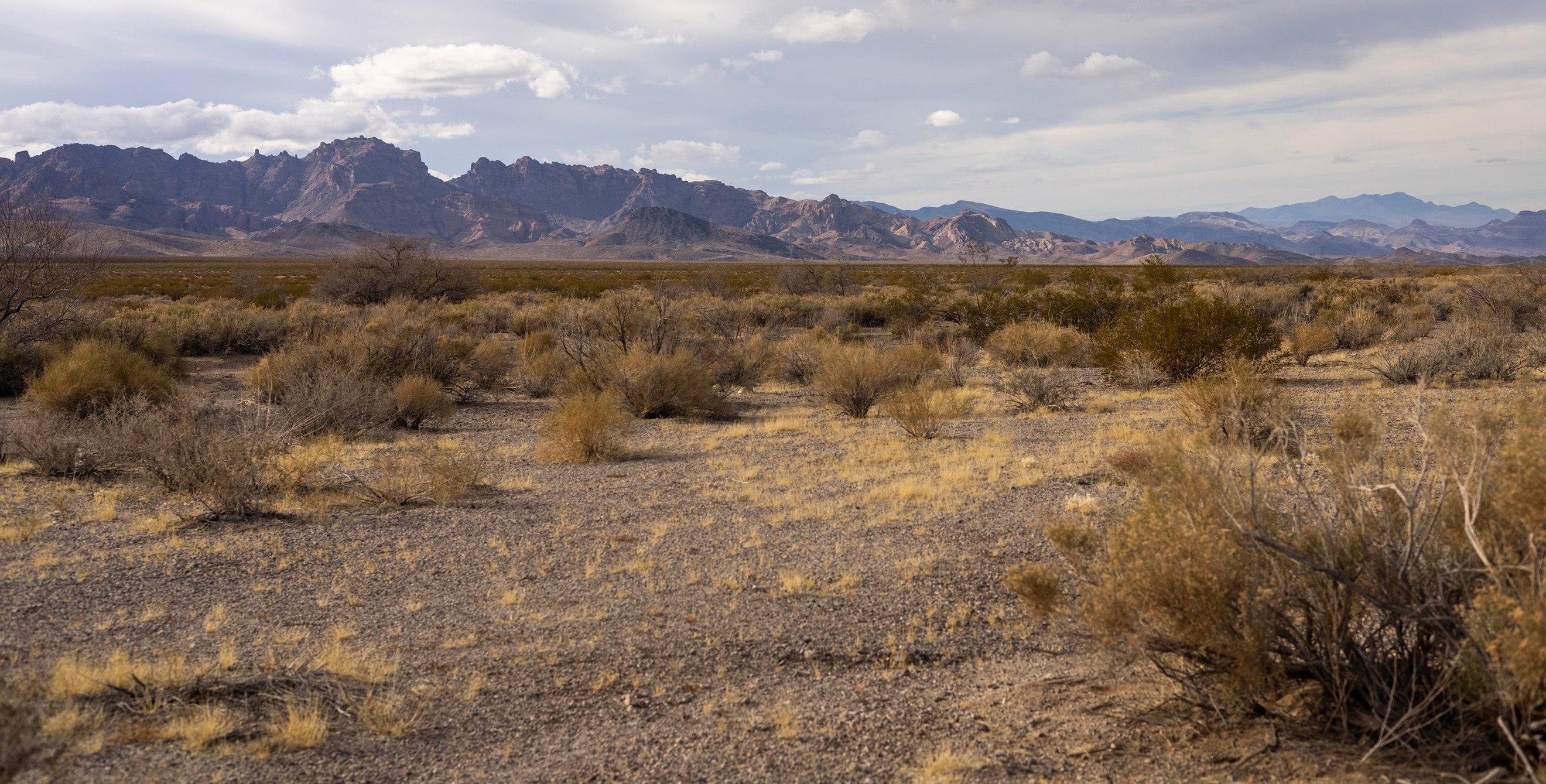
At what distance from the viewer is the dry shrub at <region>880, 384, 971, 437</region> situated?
1235cm

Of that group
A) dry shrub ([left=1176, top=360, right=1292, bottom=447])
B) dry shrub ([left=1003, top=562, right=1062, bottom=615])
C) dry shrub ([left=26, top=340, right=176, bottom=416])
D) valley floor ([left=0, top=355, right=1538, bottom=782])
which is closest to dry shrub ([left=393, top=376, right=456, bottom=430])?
dry shrub ([left=26, top=340, right=176, bottom=416])

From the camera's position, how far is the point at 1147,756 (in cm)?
380

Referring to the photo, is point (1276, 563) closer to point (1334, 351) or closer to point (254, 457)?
point (254, 457)

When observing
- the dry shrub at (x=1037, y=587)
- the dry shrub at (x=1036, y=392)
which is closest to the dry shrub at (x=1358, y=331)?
the dry shrub at (x=1036, y=392)

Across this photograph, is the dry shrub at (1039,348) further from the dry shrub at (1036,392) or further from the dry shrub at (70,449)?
the dry shrub at (70,449)

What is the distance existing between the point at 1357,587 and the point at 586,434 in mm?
9382

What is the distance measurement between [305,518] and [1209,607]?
312 inches

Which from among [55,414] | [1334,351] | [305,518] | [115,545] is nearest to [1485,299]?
[1334,351]

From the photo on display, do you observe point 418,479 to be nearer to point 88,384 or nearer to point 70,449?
point 70,449

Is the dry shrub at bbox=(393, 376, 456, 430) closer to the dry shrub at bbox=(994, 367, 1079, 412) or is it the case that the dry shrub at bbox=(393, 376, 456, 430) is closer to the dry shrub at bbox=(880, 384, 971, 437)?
the dry shrub at bbox=(880, 384, 971, 437)

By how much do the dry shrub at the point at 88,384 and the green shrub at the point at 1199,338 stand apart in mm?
16608

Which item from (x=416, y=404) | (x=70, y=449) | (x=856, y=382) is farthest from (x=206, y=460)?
(x=856, y=382)

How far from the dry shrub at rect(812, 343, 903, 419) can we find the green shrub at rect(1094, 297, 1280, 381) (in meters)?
4.98

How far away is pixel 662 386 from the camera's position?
15000 mm
